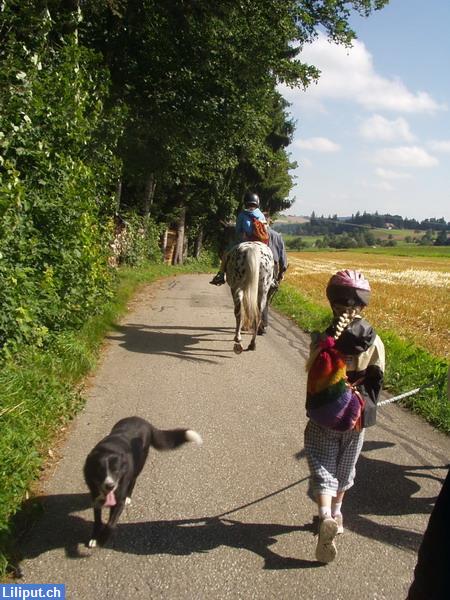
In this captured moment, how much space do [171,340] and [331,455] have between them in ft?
18.7

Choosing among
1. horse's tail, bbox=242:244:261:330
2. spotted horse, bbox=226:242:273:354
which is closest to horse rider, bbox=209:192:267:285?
spotted horse, bbox=226:242:273:354

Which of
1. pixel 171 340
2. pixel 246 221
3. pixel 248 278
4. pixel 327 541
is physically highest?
pixel 246 221

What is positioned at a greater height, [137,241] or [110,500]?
[137,241]

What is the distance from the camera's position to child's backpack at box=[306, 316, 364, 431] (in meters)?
3.16

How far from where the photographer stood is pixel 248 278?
7.97 meters

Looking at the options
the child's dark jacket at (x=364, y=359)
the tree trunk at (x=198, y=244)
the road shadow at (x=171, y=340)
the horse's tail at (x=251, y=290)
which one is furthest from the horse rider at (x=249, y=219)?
the tree trunk at (x=198, y=244)

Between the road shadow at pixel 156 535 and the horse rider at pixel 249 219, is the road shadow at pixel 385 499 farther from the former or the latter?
the horse rider at pixel 249 219

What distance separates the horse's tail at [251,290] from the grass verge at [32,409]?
2.47 metres

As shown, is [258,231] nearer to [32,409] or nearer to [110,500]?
[32,409]

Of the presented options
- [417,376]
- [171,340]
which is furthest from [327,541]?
[171,340]

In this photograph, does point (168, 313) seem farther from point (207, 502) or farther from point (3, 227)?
point (207, 502)

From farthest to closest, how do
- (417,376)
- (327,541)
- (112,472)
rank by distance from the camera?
(417,376)
(112,472)
(327,541)

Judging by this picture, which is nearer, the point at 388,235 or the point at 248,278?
the point at 248,278

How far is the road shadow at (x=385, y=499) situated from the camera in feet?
11.5
